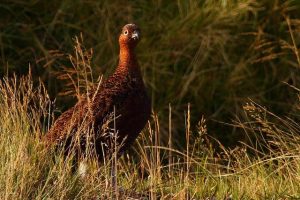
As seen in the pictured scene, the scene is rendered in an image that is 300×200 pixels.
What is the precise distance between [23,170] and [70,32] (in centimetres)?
473

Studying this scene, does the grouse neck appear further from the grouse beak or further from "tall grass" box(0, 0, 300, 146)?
"tall grass" box(0, 0, 300, 146)

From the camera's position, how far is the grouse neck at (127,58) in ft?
21.2

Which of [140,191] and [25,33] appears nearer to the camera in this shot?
[140,191]

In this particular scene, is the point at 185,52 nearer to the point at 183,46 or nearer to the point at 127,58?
the point at 183,46

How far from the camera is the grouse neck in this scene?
21.2 feet

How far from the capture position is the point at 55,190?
4734mm

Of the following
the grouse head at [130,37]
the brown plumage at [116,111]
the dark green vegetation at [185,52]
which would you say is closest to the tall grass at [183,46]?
the dark green vegetation at [185,52]

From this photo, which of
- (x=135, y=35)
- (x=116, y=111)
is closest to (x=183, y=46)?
(x=135, y=35)

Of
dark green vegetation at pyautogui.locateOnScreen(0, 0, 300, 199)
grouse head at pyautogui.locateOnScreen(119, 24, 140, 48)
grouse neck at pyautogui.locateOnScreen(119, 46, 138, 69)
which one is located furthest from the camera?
dark green vegetation at pyautogui.locateOnScreen(0, 0, 300, 199)

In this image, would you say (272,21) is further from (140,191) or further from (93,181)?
(93,181)

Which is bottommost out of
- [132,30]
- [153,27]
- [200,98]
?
[200,98]

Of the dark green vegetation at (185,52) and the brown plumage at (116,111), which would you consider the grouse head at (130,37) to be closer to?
the brown plumage at (116,111)

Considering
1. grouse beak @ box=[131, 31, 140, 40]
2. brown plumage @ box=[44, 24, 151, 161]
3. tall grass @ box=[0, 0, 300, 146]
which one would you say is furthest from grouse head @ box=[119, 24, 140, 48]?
tall grass @ box=[0, 0, 300, 146]

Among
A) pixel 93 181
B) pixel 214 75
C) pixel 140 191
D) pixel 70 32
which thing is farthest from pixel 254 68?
pixel 93 181
